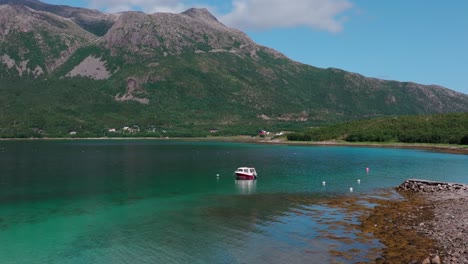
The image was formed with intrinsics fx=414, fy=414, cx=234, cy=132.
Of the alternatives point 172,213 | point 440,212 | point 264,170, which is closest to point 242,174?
point 264,170

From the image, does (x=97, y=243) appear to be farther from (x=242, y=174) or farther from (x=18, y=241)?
(x=242, y=174)

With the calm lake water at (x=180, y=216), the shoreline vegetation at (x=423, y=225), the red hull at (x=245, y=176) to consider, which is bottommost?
the calm lake water at (x=180, y=216)

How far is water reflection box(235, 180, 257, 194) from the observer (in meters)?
78.4

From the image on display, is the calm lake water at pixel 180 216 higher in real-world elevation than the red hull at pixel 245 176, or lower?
lower

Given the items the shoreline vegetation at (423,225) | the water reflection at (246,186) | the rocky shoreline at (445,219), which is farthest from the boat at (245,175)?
the shoreline vegetation at (423,225)

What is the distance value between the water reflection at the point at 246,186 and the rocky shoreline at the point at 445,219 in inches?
1086

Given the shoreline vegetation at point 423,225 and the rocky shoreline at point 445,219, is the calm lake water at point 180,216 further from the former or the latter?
the rocky shoreline at point 445,219

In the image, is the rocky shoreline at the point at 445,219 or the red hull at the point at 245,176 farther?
the red hull at the point at 245,176

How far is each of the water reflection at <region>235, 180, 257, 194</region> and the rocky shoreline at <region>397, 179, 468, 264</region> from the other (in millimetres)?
27581

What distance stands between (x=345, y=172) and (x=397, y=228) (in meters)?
65.6

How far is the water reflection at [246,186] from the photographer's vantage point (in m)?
78.4

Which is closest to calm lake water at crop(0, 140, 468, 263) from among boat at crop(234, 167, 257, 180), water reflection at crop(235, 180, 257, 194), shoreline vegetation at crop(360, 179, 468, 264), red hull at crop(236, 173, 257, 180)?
water reflection at crop(235, 180, 257, 194)

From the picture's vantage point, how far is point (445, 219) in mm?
47969

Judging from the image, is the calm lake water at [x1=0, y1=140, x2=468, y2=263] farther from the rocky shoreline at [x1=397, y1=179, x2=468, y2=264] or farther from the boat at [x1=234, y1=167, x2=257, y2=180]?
the rocky shoreline at [x1=397, y1=179, x2=468, y2=264]
